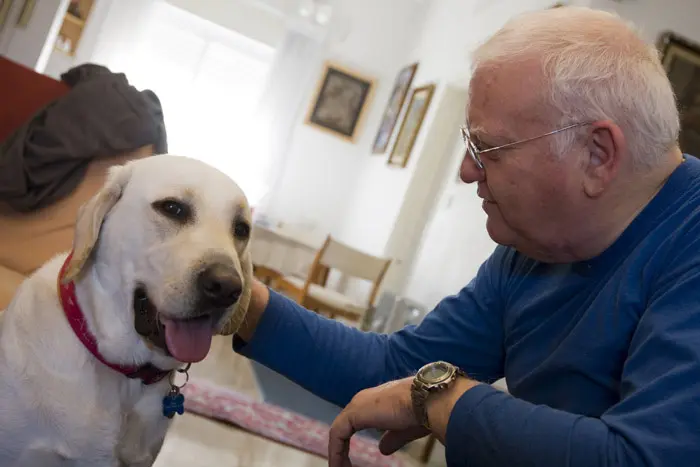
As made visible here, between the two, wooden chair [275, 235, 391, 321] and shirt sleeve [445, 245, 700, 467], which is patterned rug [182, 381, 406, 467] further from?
wooden chair [275, 235, 391, 321]

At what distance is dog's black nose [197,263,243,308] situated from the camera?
37.9 inches

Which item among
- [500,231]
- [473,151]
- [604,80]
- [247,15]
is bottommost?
[500,231]

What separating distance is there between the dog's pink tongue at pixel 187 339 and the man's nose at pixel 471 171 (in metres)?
0.50

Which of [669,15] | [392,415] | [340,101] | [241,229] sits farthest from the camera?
[340,101]

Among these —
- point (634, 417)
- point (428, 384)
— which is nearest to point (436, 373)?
point (428, 384)

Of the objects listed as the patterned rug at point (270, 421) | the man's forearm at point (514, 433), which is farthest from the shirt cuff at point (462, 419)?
the patterned rug at point (270, 421)

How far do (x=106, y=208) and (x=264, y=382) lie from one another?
2129 millimetres

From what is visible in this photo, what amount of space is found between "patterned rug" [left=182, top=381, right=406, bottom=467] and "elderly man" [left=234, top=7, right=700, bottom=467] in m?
1.40

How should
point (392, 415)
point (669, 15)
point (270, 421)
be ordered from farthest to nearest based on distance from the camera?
point (669, 15) < point (270, 421) < point (392, 415)

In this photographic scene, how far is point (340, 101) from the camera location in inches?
274

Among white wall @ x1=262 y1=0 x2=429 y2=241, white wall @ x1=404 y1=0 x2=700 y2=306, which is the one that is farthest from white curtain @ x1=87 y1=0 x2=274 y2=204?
white wall @ x1=404 y1=0 x2=700 y2=306

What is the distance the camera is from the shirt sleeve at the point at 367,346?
1.20 m

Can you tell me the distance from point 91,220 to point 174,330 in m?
0.24

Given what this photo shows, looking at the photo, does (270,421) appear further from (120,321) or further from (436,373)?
(436,373)
